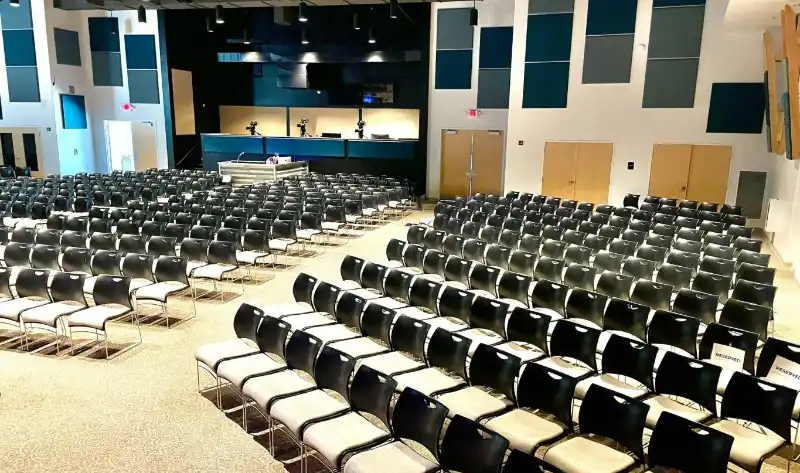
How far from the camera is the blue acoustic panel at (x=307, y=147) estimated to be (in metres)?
19.3

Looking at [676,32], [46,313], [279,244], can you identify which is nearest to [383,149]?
[676,32]

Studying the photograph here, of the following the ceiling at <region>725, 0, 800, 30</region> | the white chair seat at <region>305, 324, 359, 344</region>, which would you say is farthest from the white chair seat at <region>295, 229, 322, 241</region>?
the ceiling at <region>725, 0, 800, 30</region>

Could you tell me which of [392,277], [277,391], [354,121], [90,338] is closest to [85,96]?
[354,121]

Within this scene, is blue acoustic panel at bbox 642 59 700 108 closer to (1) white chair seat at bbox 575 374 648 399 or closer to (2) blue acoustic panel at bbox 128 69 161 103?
(1) white chair seat at bbox 575 374 648 399

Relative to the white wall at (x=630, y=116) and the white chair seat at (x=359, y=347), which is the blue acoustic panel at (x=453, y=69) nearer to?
the white wall at (x=630, y=116)

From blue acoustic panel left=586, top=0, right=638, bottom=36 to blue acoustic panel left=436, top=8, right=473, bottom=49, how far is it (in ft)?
13.9

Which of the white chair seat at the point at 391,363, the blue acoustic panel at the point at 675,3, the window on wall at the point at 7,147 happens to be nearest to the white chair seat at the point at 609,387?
the white chair seat at the point at 391,363

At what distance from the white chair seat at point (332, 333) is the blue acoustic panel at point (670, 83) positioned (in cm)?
1245

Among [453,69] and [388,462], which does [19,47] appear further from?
[388,462]

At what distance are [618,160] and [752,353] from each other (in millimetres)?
11716

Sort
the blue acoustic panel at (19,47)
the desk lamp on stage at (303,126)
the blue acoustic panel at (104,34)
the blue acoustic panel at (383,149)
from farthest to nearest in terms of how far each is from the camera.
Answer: the desk lamp on stage at (303,126) < the blue acoustic panel at (104,34) < the blue acoustic panel at (19,47) < the blue acoustic panel at (383,149)

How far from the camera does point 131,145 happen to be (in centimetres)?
2203

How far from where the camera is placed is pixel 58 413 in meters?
4.77

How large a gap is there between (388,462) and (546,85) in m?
14.0
